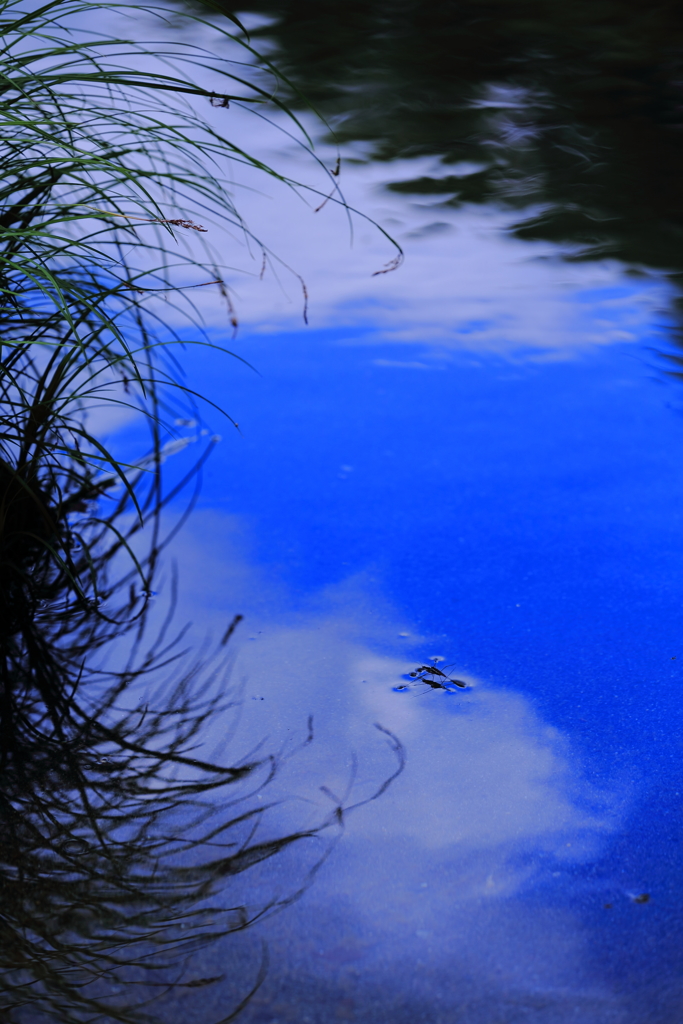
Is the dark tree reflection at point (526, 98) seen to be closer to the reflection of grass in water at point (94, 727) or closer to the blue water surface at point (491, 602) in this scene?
the blue water surface at point (491, 602)

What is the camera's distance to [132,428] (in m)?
1.71

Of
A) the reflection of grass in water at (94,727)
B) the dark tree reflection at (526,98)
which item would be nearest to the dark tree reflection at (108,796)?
the reflection of grass in water at (94,727)

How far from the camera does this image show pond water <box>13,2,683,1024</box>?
0.79m

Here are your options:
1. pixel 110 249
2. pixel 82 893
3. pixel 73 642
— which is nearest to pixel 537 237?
pixel 110 249

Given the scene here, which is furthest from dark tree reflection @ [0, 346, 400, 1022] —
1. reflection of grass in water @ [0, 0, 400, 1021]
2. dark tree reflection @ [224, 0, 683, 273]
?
dark tree reflection @ [224, 0, 683, 273]

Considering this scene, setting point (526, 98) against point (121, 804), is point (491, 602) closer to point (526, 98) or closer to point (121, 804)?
point (121, 804)

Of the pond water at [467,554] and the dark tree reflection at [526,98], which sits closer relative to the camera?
the pond water at [467,554]

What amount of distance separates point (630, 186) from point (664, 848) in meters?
2.06

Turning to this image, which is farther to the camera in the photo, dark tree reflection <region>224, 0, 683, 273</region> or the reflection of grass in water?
dark tree reflection <region>224, 0, 683, 273</region>

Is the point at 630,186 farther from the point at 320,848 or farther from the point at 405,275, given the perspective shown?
the point at 320,848

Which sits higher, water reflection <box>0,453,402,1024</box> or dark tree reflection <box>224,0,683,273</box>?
dark tree reflection <box>224,0,683,273</box>

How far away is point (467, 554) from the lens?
4.44 ft

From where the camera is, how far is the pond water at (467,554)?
0.79 meters

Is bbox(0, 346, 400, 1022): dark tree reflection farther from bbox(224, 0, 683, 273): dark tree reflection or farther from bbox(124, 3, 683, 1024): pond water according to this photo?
bbox(224, 0, 683, 273): dark tree reflection
